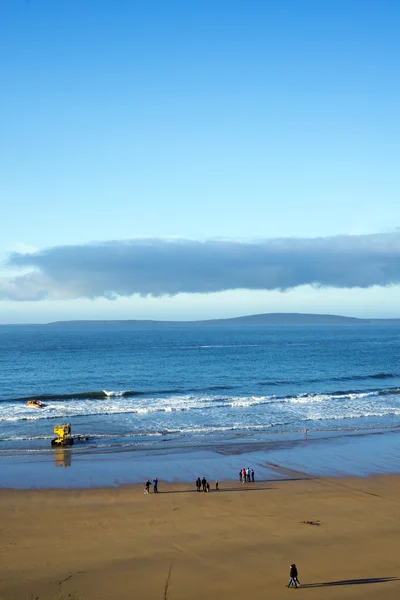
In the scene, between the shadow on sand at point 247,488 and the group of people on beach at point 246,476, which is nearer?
the shadow on sand at point 247,488

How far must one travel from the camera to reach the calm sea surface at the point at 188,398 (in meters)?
45.1

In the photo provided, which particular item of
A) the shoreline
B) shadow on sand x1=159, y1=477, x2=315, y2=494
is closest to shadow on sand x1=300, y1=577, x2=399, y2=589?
shadow on sand x1=159, y1=477, x2=315, y2=494

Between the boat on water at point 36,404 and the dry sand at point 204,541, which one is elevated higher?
the boat on water at point 36,404

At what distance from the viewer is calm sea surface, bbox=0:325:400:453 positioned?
45.1 metres

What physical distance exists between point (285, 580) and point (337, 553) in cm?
326

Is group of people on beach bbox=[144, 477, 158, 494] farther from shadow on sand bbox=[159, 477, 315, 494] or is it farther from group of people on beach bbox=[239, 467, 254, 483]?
group of people on beach bbox=[239, 467, 254, 483]

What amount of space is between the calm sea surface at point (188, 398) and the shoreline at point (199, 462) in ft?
7.62

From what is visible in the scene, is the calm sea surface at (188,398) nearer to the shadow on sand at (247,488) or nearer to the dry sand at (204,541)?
the shadow on sand at (247,488)

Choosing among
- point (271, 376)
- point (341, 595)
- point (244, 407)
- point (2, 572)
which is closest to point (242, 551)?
point (341, 595)

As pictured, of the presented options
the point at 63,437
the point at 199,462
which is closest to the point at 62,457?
the point at 63,437

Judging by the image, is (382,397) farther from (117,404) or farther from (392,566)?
(392,566)

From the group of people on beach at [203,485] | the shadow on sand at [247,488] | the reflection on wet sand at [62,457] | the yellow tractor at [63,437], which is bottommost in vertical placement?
the shadow on sand at [247,488]

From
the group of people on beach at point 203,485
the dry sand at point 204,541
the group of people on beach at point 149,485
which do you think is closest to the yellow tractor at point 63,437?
the dry sand at point 204,541

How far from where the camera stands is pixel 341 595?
1905 cm
